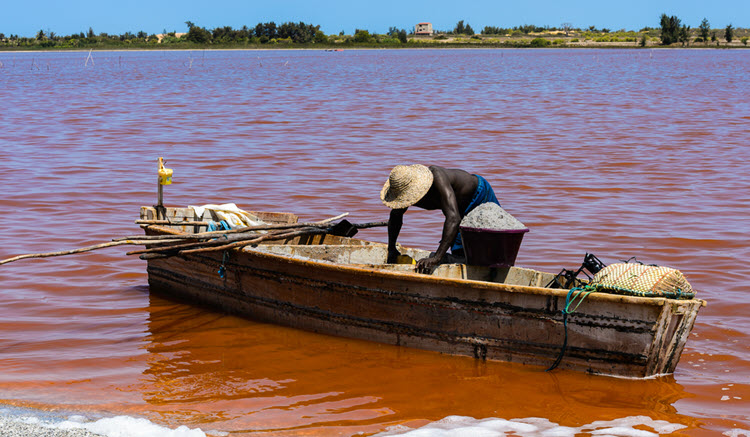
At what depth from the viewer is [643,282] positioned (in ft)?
17.5

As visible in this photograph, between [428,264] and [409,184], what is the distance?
2.08 feet

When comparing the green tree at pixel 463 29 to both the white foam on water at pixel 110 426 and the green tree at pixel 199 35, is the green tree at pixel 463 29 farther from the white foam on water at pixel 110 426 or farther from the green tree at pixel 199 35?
the white foam on water at pixel 110 426

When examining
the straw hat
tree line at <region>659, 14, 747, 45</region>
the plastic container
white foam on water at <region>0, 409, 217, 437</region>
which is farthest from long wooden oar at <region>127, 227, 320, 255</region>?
tree line at <region>659, 14, 747, 45</region>

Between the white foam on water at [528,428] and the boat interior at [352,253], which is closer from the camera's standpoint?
the white foam on water at [528,428]

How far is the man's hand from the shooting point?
623 cm

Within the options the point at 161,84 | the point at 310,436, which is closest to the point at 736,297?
the point at 310,436

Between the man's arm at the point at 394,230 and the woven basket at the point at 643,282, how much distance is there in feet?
5.67

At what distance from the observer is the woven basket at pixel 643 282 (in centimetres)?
529

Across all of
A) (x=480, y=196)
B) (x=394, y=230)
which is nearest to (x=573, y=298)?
(x=480, y=196)

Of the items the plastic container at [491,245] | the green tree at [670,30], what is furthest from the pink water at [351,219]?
the green tree at [670,30]

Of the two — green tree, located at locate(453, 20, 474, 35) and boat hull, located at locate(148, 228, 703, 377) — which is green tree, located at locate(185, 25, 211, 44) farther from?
boat hull, located at locate(148, 228, 703, 377)

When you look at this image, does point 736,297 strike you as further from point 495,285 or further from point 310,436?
point 310,436

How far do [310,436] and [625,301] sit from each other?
2.17 meters

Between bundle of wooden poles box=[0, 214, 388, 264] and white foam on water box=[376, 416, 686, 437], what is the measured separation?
2.39 m
